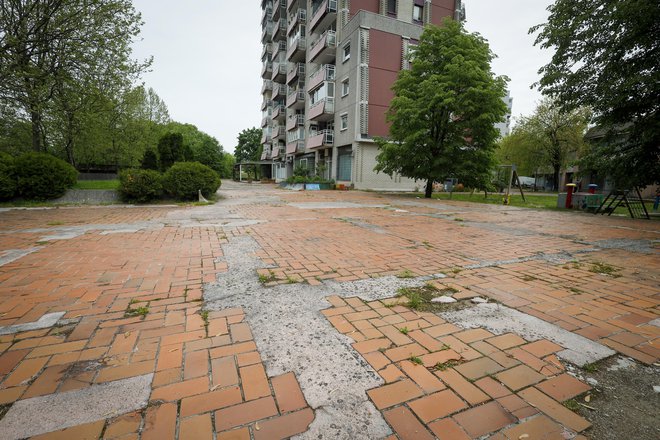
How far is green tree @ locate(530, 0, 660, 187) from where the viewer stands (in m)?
8.95

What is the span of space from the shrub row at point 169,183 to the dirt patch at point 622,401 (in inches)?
548

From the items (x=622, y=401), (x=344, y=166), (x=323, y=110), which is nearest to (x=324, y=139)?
(x=323, y=110)

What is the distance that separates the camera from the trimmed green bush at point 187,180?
13.0 m

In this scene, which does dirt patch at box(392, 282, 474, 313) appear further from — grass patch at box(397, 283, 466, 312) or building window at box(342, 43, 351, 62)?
building window at box(342, 43, 351, 62)

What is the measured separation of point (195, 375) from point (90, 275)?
2639mm

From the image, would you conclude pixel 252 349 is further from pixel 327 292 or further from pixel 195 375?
pixel 327 292

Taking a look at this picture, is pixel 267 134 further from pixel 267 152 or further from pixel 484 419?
pixel 484 419

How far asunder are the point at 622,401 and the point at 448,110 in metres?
16.2

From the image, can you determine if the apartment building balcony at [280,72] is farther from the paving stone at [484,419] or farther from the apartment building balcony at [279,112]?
the paving stone at [484,419]

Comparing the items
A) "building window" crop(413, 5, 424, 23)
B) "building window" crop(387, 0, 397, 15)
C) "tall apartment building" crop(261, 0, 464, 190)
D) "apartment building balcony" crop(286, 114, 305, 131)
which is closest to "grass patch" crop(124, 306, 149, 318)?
"tall apartment building" crop(261, 0, 464, 190)

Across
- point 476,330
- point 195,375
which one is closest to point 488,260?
point 476,330

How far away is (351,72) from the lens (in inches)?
960

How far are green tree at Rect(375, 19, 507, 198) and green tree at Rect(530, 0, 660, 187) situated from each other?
12.7ft

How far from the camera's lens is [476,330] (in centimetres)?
232
